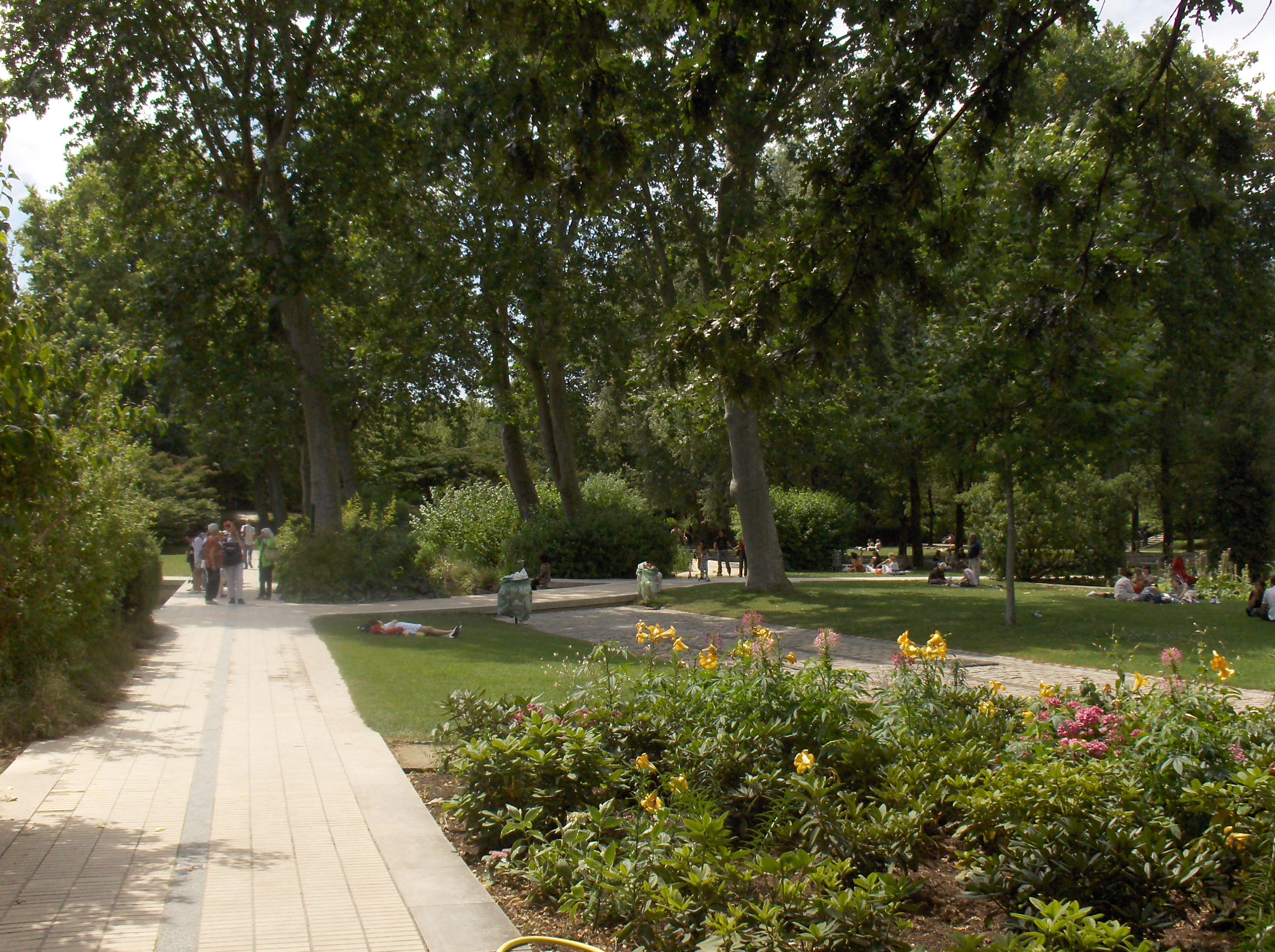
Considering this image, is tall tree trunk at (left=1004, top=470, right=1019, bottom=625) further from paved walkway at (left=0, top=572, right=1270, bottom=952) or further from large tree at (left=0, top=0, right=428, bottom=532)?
large tree at (left=0, top=0, right=428, bottom=532)

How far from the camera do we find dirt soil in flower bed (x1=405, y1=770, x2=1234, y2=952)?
423cm

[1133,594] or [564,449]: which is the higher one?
[564,449]

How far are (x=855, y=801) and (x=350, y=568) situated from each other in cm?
1973

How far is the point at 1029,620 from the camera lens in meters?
16.7

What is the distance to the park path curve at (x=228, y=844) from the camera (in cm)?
446

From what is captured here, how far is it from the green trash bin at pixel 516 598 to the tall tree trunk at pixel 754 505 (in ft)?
17.4

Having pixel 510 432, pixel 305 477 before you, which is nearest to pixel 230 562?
pixel 510 432

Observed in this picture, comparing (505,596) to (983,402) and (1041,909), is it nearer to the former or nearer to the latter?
(983,402)

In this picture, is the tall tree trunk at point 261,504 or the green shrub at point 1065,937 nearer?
the green shrub at point 1065,937

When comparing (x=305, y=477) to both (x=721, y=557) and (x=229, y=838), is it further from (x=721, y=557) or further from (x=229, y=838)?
(x=229, y=838)

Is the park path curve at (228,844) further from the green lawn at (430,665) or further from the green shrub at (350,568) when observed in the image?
the green shrub at (350,568)

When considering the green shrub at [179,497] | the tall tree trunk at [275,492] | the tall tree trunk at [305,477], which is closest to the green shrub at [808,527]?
the tall tree trunk at [305,477]

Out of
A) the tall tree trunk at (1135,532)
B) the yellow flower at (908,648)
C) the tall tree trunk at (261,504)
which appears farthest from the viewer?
the tall tree trunk at (261,504)

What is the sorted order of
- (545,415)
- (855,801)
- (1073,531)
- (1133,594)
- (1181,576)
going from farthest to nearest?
(545,415) → (1073,531) → (1181,576) → (1133,594) → (855,801)
